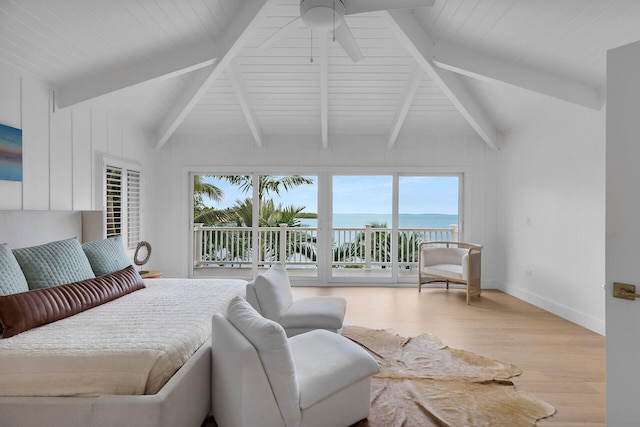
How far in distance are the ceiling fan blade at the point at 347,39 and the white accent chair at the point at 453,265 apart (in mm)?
3119

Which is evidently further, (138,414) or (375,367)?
(375,367)

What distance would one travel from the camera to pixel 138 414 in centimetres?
165

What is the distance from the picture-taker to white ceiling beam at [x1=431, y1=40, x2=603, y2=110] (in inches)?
152

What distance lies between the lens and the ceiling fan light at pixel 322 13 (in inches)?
109

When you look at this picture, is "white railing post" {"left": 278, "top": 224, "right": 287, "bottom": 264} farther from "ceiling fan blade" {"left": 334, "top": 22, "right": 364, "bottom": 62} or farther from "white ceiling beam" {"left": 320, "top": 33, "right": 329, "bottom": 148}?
"ceiling fan blade" {"left": 334, "top": 22, "right": 364, "bottom": 62}

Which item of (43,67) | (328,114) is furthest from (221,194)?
(43,67)

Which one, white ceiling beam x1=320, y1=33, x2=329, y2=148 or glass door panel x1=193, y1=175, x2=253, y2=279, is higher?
white ceiling beam x1=320, y1=33, x2=329, y2=148

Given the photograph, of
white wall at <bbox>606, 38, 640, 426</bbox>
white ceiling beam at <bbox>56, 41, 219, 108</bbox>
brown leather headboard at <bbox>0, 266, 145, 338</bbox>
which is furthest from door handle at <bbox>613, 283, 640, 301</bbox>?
white ceiling beam at <bbox>56, 41, 219, 108</bbox>

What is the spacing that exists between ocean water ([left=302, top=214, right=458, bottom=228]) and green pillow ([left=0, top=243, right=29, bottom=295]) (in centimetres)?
448

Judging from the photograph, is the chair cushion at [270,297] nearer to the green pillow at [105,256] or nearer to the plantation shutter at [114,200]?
the green pillow at [105,256]

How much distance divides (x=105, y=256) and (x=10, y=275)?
0.97 metres

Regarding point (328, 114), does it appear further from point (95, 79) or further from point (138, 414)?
point (138, 414)

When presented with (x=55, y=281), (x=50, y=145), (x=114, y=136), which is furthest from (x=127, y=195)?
(x=55, y=281)

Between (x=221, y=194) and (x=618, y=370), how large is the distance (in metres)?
6.18
